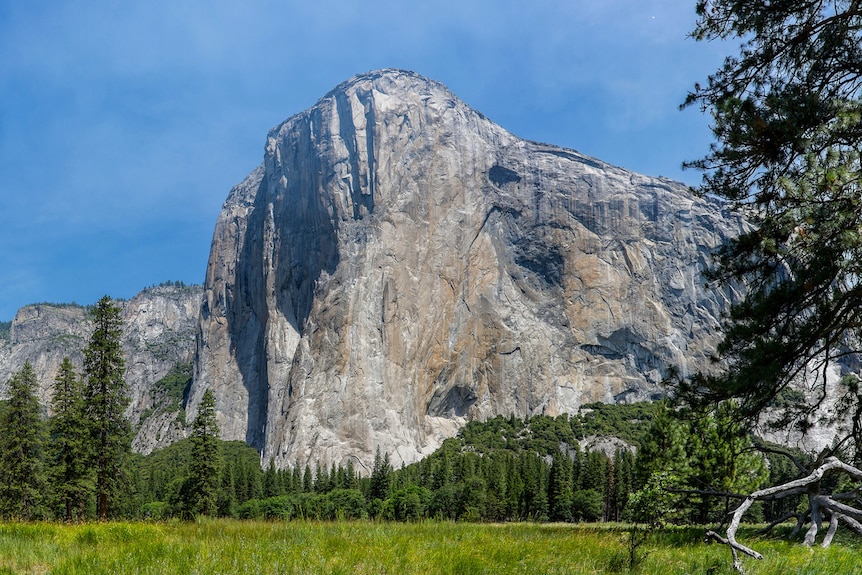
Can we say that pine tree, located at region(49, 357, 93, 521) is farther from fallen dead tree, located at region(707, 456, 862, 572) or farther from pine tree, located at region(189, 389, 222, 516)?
fallen dead tree, located at region(707, 456, 862, 572)

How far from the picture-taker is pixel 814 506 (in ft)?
35.5

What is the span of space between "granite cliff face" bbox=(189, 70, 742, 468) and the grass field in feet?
396

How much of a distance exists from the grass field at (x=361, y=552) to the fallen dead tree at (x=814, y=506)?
0.33 m

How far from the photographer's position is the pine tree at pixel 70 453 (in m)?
35.8

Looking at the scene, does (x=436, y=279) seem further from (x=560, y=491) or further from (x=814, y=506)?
(x=814, y=506)

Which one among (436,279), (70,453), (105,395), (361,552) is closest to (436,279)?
(436,279)

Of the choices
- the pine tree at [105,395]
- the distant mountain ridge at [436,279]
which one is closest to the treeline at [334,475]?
the pine tree at [105,395]

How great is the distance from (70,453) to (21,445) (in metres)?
8.82

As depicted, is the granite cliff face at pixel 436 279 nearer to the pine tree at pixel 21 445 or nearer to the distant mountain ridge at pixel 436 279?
the distant mountain ridge at pixel 436 279

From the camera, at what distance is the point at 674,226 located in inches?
6501

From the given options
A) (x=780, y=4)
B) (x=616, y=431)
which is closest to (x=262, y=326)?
(x=616, y=431)

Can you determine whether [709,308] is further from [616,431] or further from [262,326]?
[262,326]

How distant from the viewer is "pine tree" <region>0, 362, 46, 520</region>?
1678 inches

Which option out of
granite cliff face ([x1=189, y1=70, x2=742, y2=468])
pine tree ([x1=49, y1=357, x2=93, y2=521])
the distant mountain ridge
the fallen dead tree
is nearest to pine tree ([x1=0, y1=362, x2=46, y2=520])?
pine tree ([x1=49, y1=357, x2=93, y2=521])
